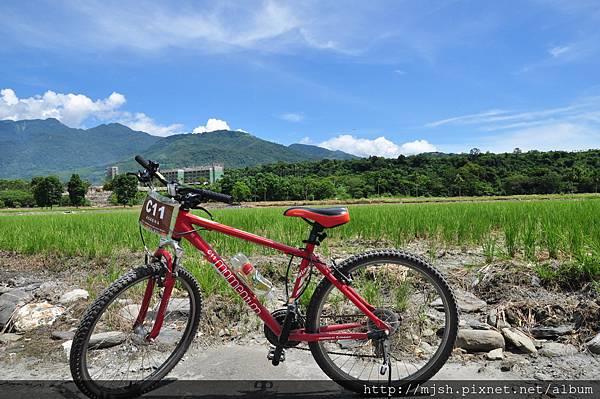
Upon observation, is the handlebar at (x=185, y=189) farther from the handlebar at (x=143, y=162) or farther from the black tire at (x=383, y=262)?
the black tire at (x=383, y=262)

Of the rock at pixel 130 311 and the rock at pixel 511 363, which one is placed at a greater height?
the rock at pixel 130 311

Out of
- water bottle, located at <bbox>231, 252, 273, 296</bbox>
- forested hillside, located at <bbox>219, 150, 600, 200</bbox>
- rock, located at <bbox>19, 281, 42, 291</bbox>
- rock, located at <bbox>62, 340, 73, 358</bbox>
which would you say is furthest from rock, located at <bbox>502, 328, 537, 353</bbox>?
forested hillside, located at <bbox>219, 150, 600, 200</bbox>

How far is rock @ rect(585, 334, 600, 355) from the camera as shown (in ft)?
8.71

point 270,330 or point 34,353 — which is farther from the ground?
point 270,330

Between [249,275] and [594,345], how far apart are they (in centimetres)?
251

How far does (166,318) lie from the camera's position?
2670 millimetres

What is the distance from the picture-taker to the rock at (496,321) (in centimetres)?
305

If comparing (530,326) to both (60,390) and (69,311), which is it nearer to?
(60,390)

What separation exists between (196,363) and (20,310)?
2.23 metres

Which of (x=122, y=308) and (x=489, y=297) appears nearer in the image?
(x=122, y=308)

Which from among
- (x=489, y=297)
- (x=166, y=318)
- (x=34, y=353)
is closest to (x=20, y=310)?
(x=34, y=353)

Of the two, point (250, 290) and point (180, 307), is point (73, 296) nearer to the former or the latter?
point (180, 307)

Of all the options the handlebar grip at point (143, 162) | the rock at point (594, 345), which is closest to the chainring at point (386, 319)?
the rock at point (594, 345)

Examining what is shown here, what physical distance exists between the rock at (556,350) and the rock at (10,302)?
15.3 ft
